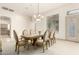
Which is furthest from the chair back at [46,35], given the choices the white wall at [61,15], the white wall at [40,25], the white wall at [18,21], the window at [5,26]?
the window at [5,26]

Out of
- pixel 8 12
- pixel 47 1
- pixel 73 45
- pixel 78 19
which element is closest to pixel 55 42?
pixel 73 45

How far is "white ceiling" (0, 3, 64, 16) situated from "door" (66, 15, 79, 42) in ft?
2.15

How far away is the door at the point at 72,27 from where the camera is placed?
2.99 metres

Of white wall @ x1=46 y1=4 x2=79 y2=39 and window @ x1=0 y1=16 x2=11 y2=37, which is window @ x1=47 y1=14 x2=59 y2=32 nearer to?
white wall @ x1=46 y1=4 x2=79 y2=39

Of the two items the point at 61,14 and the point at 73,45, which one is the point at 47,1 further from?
the point at 73,45

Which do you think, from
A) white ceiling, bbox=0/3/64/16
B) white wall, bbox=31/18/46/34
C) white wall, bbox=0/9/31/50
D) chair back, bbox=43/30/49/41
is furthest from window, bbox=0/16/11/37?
chair back, bbox=43/30/49/41

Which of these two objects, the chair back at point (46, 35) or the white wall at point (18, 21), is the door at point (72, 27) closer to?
the chair back at point (46, 35)

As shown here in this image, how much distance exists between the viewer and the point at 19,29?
114 inches

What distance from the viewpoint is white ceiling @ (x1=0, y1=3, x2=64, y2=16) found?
9.17 feet

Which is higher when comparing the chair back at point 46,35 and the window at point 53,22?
the window at point 53,22

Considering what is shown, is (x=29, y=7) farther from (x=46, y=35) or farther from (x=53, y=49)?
(x=53, y=49)

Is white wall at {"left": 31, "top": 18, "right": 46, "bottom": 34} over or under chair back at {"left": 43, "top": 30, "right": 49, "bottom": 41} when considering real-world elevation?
over

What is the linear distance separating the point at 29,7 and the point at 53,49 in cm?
161

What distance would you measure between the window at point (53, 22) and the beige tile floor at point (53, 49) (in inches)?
19.8
